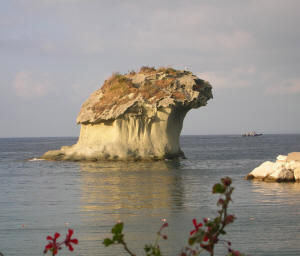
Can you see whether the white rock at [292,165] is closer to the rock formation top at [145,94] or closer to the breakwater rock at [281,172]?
the breakwater rock at [281,172]

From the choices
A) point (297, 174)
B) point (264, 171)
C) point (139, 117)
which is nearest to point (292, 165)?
point (297, 174)

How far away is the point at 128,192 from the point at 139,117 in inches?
974

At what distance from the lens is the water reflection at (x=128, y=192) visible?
64.2 feet

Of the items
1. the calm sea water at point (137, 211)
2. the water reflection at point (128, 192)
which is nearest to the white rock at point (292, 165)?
the calm sea water at point (137, 211)

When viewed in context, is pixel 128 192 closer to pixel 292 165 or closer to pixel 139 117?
pixel 292 165

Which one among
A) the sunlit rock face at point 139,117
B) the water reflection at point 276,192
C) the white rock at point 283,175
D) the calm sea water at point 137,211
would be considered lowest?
the calm sea water at point 137,211

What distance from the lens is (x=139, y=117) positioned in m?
49.5

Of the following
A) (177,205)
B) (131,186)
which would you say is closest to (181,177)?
(131,186)

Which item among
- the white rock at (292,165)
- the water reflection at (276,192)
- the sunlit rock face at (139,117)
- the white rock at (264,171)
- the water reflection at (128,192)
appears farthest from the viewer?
the sunlit rock face at (139,117)

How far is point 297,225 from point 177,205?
5939 millimetres

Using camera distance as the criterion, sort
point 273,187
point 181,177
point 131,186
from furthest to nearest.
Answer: point 181,177
point 131,186
point 273,187

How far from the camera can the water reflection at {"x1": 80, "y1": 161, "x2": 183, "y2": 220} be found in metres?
19.6

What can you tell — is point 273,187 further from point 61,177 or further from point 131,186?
point 61,177

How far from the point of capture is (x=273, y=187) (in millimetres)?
26250
